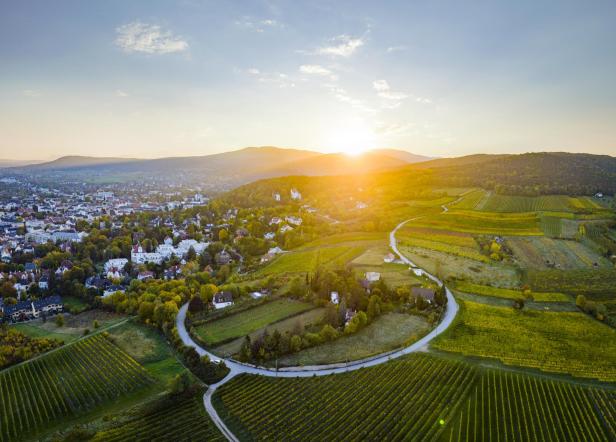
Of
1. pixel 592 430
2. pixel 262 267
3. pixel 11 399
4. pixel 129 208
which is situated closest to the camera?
pixel 592 430

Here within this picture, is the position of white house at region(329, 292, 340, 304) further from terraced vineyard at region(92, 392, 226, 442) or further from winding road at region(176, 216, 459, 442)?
terraced vineyard at region(92, 392, 226, 442)

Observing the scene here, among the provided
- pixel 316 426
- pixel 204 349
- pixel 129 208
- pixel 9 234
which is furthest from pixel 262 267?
pixel 129 208

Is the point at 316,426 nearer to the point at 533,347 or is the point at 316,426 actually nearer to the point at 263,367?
the point at 263,367

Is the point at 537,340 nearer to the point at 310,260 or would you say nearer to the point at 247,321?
the point at 247,321

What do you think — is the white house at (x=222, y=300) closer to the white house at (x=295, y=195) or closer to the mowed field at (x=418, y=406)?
the mowed field at (x=418, y=406)

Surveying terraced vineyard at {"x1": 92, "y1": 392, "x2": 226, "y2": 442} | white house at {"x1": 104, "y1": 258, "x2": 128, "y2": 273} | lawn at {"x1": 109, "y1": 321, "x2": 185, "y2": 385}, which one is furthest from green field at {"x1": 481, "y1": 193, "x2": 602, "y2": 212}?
terraced vineyard at {"x1": 92, "y1": 392, "x2": 226, "y2": 442}

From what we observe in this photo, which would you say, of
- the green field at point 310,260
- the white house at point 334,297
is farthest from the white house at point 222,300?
the white house at point 334,297
